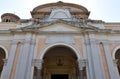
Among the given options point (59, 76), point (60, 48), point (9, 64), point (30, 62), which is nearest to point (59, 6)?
point (60, 48)

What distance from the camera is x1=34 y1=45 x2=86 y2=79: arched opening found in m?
12.3

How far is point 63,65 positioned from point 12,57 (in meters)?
4.54

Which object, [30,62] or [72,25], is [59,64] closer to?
[30,62]

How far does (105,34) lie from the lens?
1171 centimetres

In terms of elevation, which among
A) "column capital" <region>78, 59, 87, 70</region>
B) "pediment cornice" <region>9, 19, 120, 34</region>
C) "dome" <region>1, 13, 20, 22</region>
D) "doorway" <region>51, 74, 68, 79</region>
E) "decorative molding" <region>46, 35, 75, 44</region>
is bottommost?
"doorway" <region>51, 74, 68, 79</region>

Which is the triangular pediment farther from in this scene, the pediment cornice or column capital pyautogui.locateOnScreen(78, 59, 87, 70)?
column capital pyautogui.locateOnScreen(78, 59, 87, 70)

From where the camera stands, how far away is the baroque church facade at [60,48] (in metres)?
9.94

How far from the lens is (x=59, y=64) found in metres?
12.8

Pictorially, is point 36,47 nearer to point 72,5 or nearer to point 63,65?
point 63,65

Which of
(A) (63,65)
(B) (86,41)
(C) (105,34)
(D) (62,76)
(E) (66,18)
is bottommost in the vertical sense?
(D) (62,76)

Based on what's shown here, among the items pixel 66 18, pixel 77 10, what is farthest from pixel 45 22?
pixel 77 10

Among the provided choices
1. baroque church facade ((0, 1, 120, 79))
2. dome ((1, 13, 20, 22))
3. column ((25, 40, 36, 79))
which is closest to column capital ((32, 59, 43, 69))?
baroque church facade ((0, 1, 120, 79))

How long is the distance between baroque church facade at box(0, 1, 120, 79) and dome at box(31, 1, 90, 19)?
12.4 ft

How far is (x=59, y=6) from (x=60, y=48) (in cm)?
722
